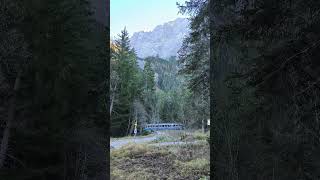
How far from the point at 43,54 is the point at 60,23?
440 millimetres

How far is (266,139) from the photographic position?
572 centimetres

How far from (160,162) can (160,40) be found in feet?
18.0

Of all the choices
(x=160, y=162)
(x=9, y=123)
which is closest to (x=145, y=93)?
(x=160, y=162)

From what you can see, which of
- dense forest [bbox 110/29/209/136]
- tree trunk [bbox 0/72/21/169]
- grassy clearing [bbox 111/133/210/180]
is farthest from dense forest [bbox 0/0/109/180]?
grassy clearing [bbox 111/133/210/180]

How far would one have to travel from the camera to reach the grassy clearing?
11328 mm

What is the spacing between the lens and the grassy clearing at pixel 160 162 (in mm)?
11328

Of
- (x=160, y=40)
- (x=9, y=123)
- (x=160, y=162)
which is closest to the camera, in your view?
(x=9, y=123)

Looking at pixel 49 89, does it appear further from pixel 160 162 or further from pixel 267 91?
pixel 160 162

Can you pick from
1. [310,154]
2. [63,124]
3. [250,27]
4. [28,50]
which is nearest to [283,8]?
[250,27]

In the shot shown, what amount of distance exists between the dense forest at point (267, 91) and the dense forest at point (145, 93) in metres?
3.48

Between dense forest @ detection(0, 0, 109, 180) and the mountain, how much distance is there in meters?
7.38

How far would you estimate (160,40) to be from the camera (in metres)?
16.4

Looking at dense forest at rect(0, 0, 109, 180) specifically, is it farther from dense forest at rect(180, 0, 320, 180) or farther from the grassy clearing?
the grassy clearing

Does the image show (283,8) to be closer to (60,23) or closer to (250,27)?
(250,27)
